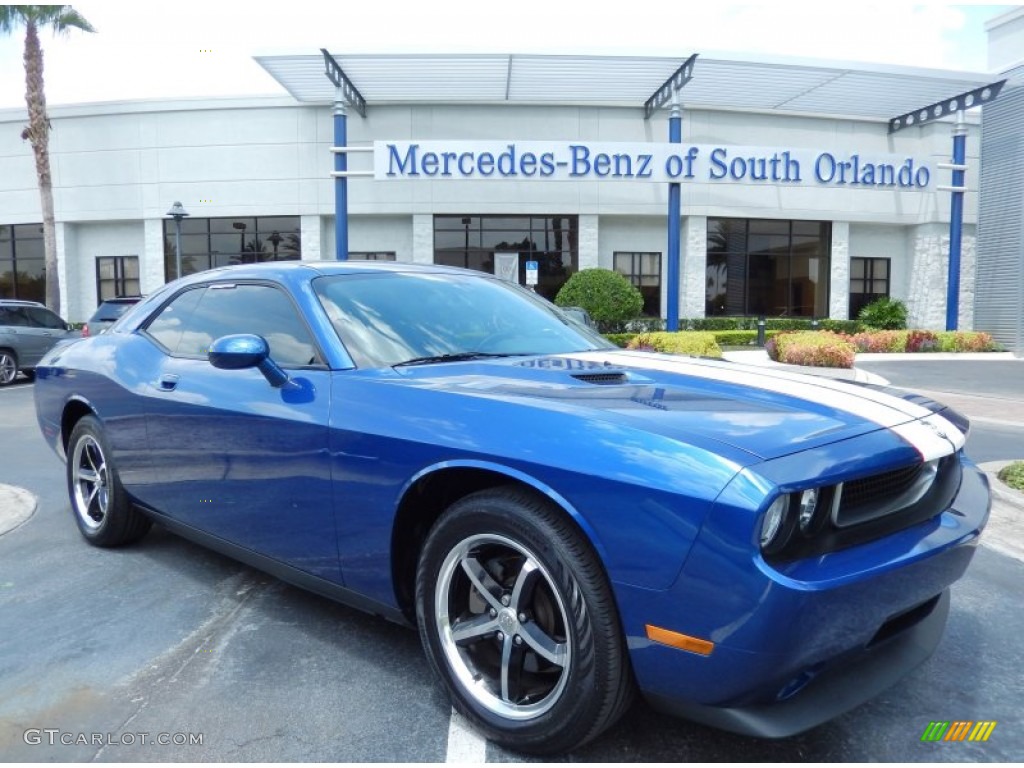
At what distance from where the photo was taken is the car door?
109 inches

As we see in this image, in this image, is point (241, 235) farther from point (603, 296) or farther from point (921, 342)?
point (921, 342)

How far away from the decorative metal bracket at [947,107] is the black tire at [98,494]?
80.2 ft

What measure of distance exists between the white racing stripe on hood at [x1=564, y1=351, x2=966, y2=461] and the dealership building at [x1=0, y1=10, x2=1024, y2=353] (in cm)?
1865

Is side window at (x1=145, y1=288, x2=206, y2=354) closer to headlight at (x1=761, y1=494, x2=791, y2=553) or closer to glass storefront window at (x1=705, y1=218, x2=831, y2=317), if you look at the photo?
headlight at (x1=761, y1=494, x2=791, y2=553)

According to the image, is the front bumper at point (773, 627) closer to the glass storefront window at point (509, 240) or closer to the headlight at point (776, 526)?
the headlight at point (776, 526)

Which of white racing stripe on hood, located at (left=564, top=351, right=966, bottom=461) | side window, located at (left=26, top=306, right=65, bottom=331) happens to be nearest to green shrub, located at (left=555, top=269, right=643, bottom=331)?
side window, located at (left=26, top=306, right=65, bottom=331)

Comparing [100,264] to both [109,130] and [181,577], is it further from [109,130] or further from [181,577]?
[181,577]

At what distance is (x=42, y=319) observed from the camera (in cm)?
1459

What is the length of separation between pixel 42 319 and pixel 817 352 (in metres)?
15.3

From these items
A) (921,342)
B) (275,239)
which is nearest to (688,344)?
(921,342)

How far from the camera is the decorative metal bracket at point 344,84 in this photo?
1966 cm

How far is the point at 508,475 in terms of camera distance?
2.15 metres

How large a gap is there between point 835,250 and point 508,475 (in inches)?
1018

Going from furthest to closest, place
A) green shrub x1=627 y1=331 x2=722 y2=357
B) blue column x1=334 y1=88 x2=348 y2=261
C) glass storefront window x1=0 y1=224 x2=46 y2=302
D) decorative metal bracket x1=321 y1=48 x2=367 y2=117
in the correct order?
1. glass storefront window x1=0 y1=224 x2=46 y2=302
2. blue column x1=334 y1=88 x2=348 y2=261
3. decorative metal bracket x1=321 y1=48 x2=367 y2=117
4. green shrub x1=627 y1=331 x2=722 y2=357
